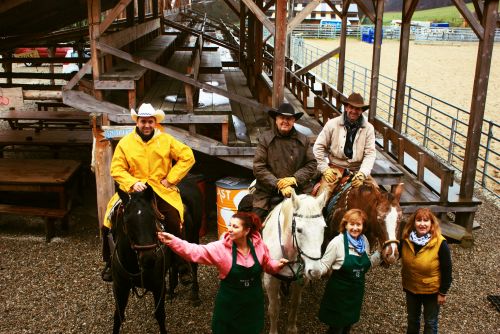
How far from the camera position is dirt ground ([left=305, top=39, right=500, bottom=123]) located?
67.6 ft

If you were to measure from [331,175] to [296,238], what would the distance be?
1664mm

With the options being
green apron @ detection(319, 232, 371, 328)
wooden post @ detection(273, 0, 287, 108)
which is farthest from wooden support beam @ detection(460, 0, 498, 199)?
green apron @ detection(319, 232, 371, 328)

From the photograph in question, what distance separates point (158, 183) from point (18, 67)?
24.6 m

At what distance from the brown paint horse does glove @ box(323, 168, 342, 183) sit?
1.14 ft

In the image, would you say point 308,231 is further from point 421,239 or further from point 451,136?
point 451,136

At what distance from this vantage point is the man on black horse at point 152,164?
17.0 ft

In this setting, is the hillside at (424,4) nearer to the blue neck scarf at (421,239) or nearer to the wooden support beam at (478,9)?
the wooden support beam at (478,9)

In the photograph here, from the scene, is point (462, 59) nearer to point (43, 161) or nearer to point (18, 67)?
point (18, 67)

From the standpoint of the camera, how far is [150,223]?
4.31 meters

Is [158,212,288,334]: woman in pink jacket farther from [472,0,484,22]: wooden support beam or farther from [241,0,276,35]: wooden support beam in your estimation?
[472,0,484,22]: wooden support beam

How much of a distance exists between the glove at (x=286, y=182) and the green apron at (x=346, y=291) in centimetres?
99

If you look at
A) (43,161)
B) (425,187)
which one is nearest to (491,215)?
(425,187)

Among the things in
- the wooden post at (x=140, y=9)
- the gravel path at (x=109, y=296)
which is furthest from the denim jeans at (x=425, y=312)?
the wooden post at (x=140, y=9)

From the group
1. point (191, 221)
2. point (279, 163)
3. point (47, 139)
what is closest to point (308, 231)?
point (279, 163)
